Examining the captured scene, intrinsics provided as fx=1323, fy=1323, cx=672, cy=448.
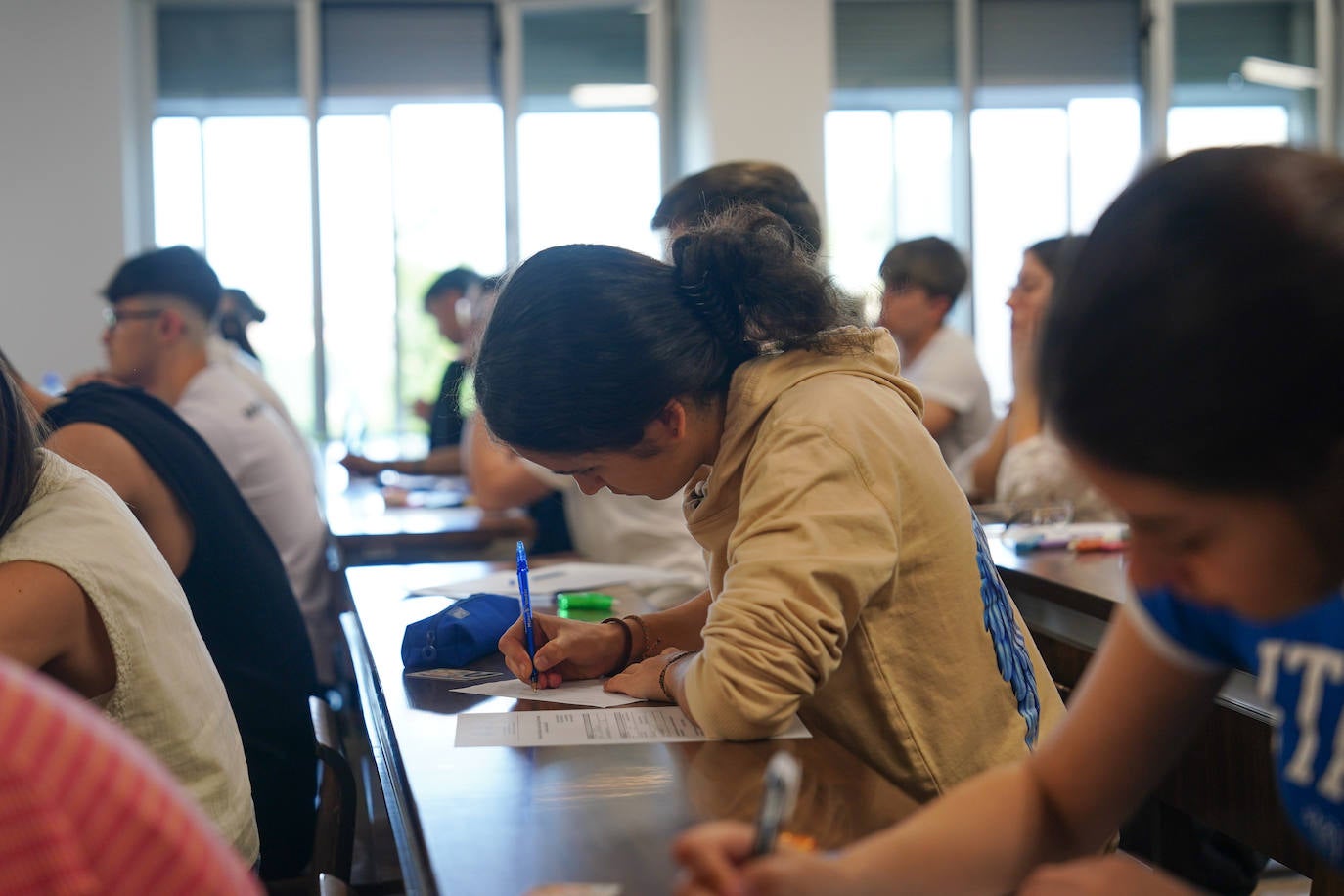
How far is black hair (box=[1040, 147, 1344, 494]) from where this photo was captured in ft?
2.09

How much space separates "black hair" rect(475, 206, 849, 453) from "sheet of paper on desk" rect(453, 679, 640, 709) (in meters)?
0.27

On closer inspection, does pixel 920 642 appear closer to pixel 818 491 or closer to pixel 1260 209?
pixel 818 491

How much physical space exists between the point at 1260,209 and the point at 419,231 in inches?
266

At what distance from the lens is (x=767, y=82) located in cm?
661

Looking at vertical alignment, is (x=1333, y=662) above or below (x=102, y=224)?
below

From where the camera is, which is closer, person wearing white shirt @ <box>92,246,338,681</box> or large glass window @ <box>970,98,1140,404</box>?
person wearing white shirt @ <box>92,246,338,681</box>

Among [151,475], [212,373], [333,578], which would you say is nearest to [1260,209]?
[151,475]

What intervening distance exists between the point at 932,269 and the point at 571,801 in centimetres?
346

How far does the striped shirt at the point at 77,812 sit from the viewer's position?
44 centimetres

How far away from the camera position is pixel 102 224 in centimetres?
679

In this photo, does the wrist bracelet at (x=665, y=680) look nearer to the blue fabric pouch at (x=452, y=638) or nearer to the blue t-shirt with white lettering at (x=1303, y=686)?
the blue fabric pouch at (x=452, y=638)

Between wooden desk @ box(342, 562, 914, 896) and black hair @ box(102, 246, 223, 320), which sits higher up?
black hair @ box(102, 246, 223, 320)

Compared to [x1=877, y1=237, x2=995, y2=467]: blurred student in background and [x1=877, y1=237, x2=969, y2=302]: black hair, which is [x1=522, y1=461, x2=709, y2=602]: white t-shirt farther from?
[x1=877, y1=237, x2=969, y2=302]: black hair

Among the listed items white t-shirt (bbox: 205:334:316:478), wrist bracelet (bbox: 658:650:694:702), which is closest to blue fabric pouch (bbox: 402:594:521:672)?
wrist bracelet (bbox: 658:650:694:702)
